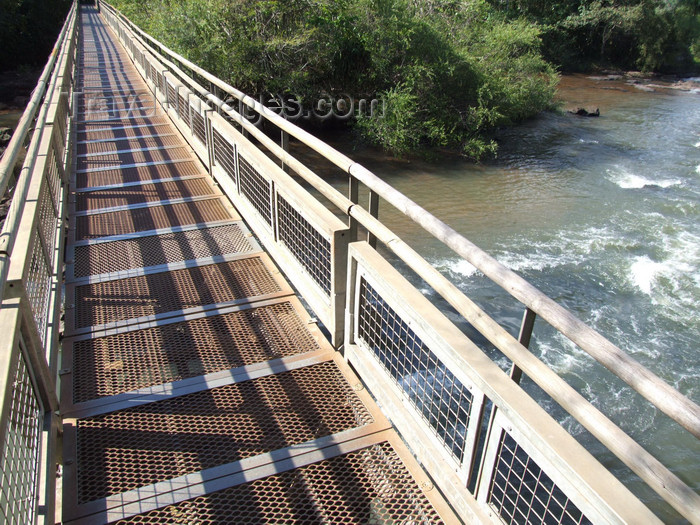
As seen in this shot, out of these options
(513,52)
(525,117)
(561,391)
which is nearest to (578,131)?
(525,117)

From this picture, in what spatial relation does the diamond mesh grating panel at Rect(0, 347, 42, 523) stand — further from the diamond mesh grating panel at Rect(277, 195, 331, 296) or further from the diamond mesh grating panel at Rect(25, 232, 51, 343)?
the diamond mesh grating panel at Rect(277, 195, 331, 296)

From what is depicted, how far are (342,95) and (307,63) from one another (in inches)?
87.9

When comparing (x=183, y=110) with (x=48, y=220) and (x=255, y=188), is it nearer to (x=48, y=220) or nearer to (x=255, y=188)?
(x=255, y=188)

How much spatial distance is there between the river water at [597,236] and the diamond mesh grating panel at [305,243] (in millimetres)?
5629

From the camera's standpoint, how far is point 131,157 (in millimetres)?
8219

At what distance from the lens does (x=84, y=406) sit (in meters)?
3.26

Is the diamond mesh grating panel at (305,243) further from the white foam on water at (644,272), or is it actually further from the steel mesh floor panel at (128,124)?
the white foam on water at (644,272)

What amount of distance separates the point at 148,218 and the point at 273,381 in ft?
10.7

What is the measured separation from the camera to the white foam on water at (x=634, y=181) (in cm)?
1697

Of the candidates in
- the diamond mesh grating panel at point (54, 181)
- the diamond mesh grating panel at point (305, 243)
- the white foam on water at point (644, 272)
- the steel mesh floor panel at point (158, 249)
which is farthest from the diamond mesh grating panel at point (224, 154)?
the white foam on water at point (644, 272)

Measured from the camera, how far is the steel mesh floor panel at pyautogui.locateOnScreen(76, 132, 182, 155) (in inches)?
342

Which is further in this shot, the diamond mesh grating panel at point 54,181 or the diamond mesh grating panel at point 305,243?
the diamond mesh grating panel at point 54,181

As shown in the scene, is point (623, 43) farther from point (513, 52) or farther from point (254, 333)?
point (254, 333)

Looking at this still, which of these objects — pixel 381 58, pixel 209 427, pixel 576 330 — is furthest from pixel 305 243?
pixel 381 58
